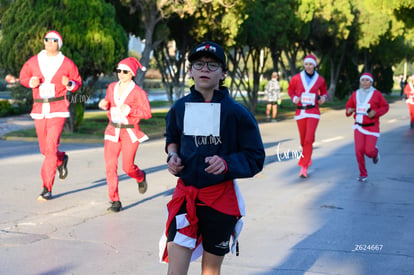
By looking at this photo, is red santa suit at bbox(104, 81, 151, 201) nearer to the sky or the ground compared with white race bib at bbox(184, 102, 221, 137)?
nearer to the ground

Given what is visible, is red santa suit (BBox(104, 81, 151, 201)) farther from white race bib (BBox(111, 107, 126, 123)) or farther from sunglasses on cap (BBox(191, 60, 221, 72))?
sunglasses on cap (BBox(191, 60, 221, 72))

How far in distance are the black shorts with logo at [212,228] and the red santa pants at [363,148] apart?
7.57m

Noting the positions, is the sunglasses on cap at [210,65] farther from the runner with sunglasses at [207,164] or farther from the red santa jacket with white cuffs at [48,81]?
the red santa jacket with white cuffs at [48,81]

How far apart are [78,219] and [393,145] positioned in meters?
11.4

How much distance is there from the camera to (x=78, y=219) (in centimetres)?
823

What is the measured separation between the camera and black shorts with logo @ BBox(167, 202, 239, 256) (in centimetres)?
428

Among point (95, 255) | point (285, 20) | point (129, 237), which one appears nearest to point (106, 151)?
point (129, 237)

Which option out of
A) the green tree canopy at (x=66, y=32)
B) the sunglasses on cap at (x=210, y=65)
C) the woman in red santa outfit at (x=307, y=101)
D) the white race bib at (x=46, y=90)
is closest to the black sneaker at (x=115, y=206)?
the white race bib at (x=46, y=90)

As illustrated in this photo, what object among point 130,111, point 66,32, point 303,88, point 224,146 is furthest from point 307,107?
point 66,32

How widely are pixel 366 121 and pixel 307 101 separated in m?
0.99

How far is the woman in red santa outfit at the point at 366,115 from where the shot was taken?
37.5ft

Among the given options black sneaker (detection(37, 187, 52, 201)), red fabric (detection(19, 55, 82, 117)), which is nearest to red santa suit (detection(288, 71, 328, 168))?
red fabric (detection(19, 55, 82, 117))

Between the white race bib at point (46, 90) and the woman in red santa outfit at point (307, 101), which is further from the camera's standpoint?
the woman in red santa outfit at point (307, 101)

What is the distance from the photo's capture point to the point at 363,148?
457 inches
